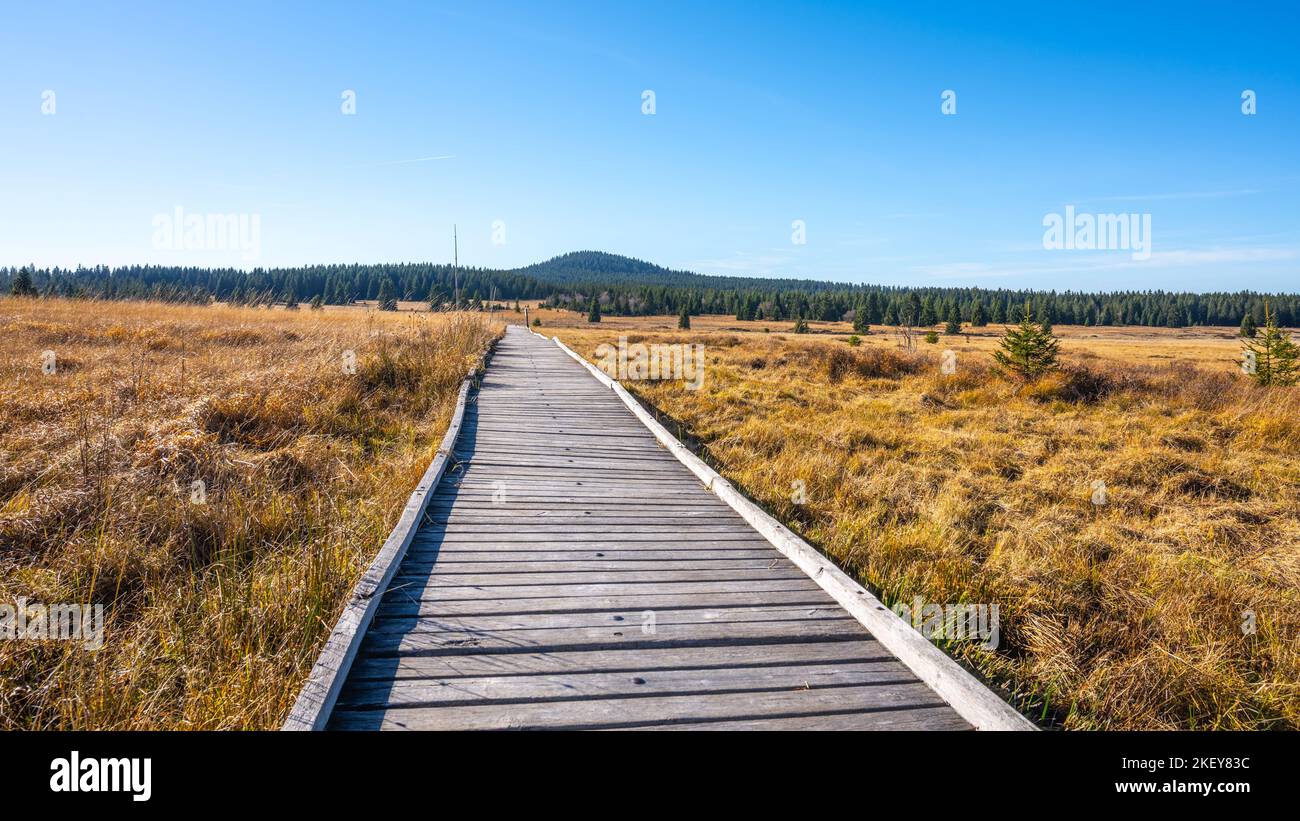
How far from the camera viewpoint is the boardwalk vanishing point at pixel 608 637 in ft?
8.59

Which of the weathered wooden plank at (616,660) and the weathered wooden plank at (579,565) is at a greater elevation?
the weathered wooden plank at (579,565)

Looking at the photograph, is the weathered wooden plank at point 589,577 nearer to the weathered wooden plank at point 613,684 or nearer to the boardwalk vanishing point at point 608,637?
the boardwalk vanishing point at point 608,637

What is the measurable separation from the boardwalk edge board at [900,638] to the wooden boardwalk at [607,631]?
0.20 ft

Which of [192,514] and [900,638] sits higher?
[192,514]

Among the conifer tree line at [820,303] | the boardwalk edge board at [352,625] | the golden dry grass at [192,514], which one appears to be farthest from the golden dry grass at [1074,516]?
the conifer tree line at [820,303]

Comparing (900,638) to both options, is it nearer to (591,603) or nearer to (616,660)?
(616,660)

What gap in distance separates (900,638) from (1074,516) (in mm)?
5603

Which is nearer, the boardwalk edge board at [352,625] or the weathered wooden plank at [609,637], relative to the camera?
the boardwalk edge board at [352,625]

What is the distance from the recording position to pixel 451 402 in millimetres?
9789

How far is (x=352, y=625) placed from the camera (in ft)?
10.0

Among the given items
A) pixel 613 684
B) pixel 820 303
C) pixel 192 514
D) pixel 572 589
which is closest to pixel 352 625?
pixel 572 589
